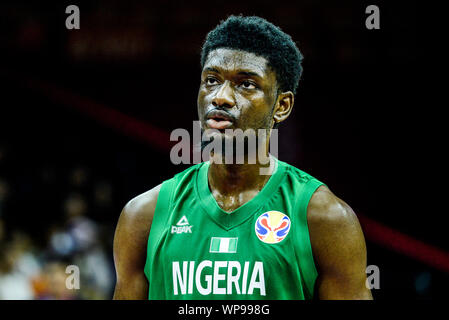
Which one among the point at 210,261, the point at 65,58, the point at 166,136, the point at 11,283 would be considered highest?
the point at 65,58

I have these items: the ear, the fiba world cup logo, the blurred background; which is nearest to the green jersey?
the fiba world cup logo

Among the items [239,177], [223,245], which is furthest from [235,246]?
[239,177]

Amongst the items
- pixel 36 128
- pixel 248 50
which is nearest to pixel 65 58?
pixel 36 128

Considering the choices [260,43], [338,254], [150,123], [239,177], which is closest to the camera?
[338,254]

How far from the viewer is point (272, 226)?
2090mm

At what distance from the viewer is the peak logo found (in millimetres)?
2146

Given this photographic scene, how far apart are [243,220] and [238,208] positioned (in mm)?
55

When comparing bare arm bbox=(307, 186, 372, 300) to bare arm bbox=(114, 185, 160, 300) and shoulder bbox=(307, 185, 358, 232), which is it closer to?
shoulder bbox=(307, 185, 358, 232)

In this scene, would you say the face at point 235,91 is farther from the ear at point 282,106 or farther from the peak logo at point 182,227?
the peak logo at point 182,227

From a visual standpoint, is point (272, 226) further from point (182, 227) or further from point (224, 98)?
point (224, 98)

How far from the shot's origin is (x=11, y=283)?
16.8 ft

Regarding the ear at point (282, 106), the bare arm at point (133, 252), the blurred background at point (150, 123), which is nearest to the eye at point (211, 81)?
the ear at point (282, 106)
